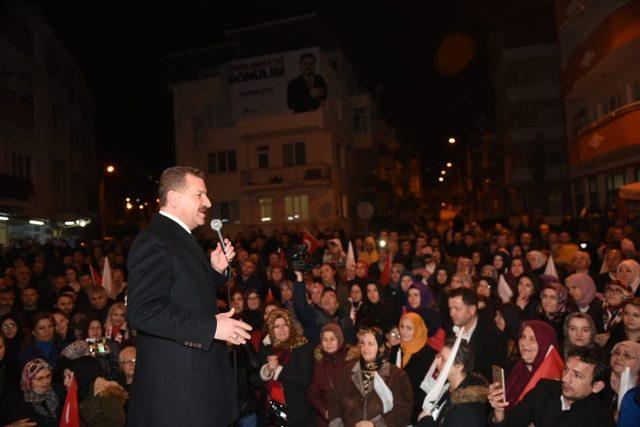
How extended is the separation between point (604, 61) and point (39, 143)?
24.0 m

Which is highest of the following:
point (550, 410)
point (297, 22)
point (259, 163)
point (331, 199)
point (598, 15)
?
point (297, 22)

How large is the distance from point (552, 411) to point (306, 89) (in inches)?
1153

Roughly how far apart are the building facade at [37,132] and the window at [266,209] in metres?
9.95

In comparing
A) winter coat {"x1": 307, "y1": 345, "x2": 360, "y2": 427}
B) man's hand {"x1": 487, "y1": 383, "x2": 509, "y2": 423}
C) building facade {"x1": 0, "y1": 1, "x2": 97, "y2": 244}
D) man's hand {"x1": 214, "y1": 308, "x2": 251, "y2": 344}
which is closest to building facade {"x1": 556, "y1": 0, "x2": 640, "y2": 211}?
winter coat {"x1": 307, "y1": 345, "x2": 360, "y2": 427}

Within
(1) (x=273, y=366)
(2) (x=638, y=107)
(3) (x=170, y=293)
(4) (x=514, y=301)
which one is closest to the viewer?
(3) (x=170, y=293)

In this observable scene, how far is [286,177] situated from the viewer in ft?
104

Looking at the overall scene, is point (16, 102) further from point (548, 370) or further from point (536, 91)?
point (536, 91)

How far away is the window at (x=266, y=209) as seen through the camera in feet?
108

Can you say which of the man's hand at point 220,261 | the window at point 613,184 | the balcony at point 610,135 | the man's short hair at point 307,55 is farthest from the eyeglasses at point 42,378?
the man's short hair at point 307,55

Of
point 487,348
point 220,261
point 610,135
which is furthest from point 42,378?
point 610,135

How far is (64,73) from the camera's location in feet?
98.1

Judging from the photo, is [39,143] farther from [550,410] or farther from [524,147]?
[524,147]

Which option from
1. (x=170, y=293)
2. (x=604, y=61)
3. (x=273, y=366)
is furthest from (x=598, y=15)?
(x=170, y=293)

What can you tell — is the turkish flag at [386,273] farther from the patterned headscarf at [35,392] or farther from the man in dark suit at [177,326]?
the man in dark suit at [177,326]
